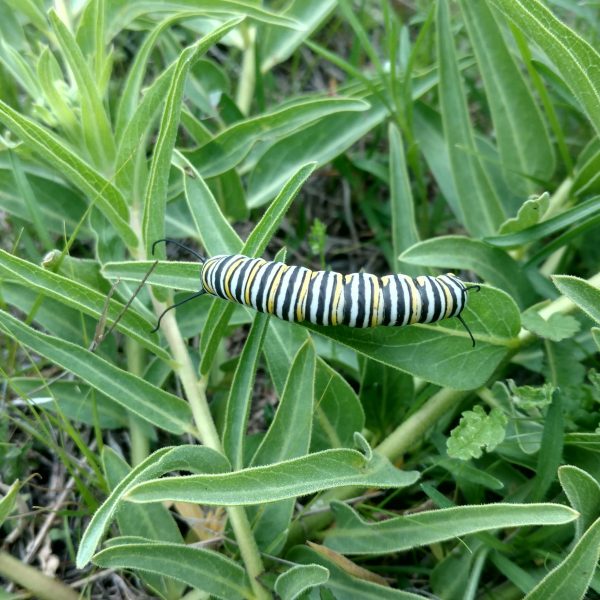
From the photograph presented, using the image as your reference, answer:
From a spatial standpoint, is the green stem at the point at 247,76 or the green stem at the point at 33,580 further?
the green stem at the point at 247,76

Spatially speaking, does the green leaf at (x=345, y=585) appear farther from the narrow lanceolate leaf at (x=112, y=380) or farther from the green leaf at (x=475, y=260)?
the green leaf at (x=475, y=260)

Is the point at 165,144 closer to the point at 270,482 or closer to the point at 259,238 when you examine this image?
the point at 259,238

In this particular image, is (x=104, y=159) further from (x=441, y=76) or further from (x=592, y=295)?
(x=592, y=295)

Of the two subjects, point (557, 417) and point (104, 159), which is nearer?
point (557, 417)

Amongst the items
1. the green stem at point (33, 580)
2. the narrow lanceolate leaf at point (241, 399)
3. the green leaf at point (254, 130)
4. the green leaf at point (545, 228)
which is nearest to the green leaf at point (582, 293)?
the green leaf at point (545, 228)

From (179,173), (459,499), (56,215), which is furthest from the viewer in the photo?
(56,215)

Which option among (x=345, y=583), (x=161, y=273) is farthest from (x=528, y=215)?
(x=345, y=583)

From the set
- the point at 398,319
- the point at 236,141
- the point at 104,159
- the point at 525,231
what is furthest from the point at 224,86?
the point at 398,319
